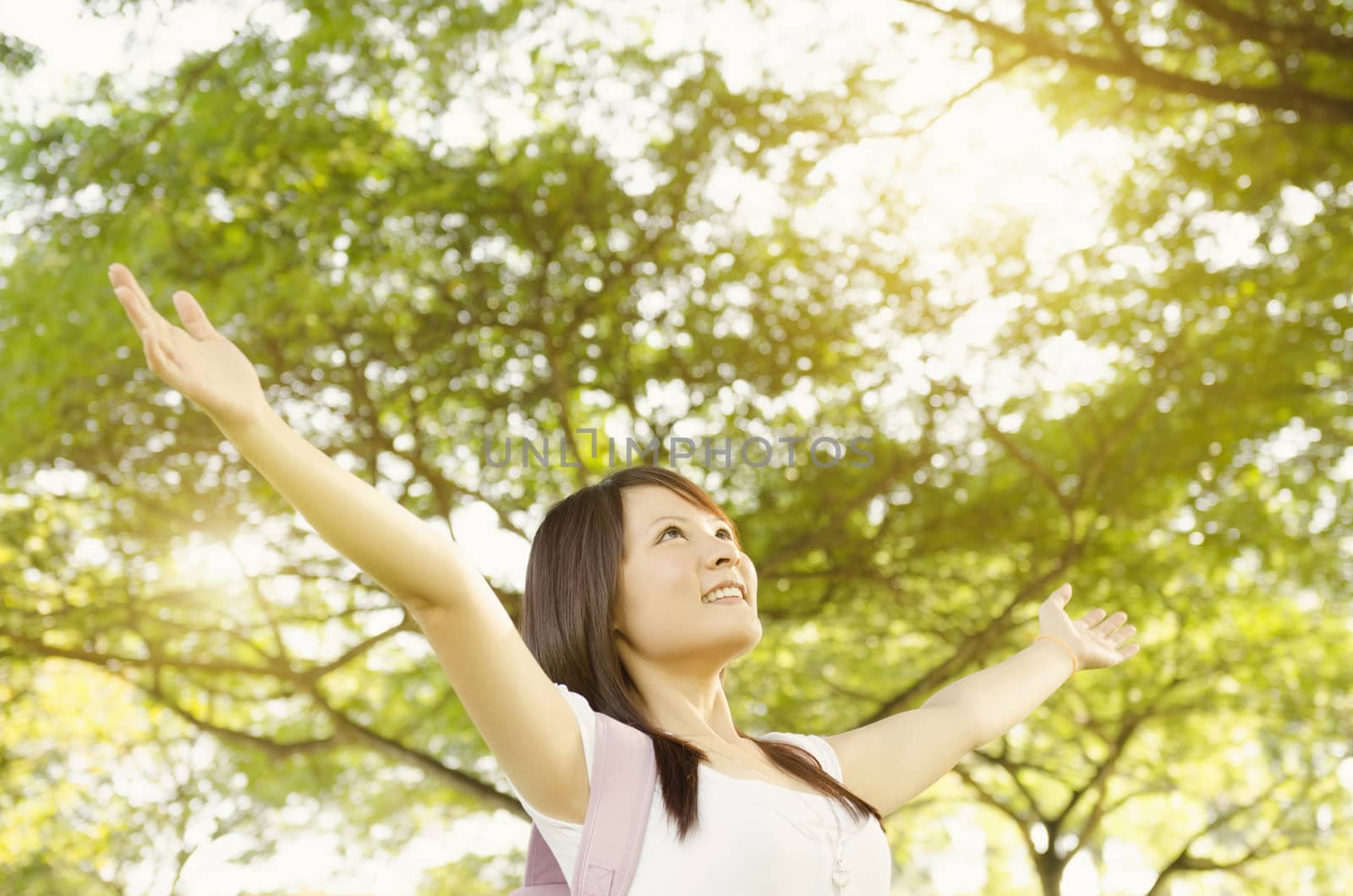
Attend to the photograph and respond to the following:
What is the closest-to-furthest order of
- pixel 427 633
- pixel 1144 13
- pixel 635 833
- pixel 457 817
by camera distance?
pixel 427 633, pixel 635 833, pixel 1144 13, pixel 457 817

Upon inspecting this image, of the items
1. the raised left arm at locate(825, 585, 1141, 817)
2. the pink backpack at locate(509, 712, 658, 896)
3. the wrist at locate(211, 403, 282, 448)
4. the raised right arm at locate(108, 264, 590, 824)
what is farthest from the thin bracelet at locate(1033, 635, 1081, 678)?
the wrist at locate(211, 403, 282, 448)

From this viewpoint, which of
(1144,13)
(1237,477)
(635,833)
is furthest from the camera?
(1237,477)

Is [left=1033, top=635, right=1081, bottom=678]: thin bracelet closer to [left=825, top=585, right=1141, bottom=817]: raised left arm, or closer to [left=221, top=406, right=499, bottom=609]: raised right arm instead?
[left=825, top=585, right=1141, bottom=817]: raised left arm

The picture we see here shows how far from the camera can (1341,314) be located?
8.20 metres

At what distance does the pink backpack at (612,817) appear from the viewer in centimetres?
199

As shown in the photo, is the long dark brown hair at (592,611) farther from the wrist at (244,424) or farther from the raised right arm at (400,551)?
the wrist at (244,424)

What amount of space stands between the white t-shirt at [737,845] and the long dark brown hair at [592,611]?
0.10 meters

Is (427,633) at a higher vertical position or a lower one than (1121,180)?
lower

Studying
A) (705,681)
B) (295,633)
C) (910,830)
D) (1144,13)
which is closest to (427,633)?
(705,681)

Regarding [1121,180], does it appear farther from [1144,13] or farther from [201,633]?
[201,633]

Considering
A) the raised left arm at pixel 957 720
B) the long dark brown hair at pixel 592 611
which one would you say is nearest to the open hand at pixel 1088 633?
the raised left arm at pixel 957 720

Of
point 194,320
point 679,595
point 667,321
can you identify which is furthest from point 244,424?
point 667,321

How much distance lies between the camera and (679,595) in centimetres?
239

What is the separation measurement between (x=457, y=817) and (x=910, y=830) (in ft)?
22.1
